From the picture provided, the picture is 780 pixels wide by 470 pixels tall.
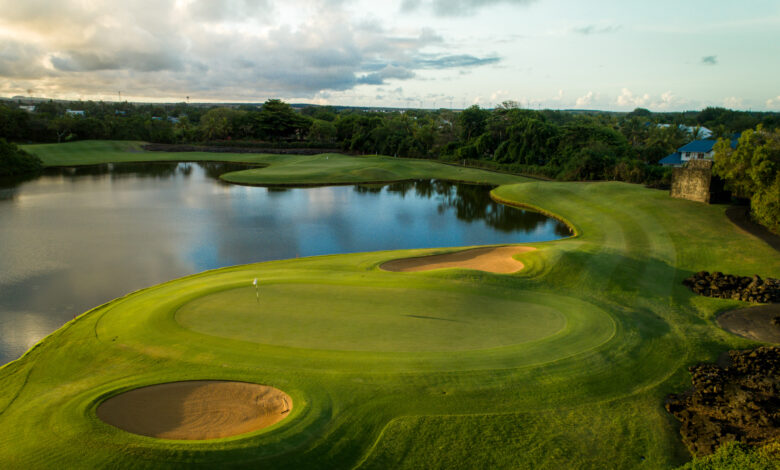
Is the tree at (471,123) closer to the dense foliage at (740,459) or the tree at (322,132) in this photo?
the tree at (322,132)

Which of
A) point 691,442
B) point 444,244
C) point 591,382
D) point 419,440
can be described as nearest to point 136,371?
point 419,440

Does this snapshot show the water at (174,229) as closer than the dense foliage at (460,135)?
Yes

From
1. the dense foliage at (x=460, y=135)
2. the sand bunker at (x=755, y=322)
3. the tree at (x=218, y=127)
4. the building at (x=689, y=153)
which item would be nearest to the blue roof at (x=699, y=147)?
the building at (x=689, y=153)

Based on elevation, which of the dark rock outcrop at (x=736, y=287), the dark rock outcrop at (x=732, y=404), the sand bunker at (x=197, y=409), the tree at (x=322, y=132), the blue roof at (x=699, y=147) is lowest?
the sand bunker at (x=197, y=409)

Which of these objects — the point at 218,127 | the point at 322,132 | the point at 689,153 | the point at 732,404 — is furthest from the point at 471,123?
the point at 732,404

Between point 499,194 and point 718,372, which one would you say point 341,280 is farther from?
point 499,194

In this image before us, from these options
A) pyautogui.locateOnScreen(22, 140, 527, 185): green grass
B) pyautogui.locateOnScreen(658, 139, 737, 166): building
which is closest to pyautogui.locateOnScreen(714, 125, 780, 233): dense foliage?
pyautogui.locateOnScreen(22, 140, 527, 185): green grass
